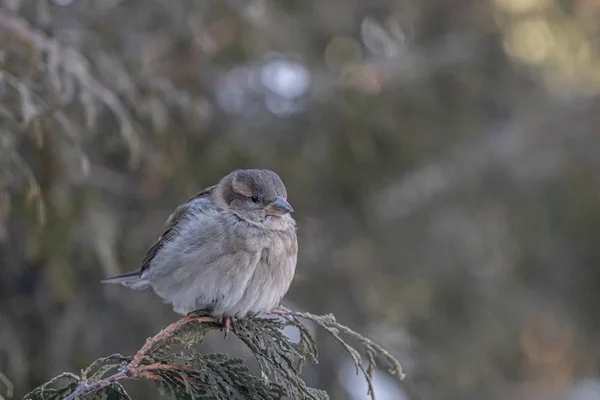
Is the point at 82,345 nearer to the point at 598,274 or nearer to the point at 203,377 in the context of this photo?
the point at 203,377

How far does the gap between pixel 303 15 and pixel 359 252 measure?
6.69ft

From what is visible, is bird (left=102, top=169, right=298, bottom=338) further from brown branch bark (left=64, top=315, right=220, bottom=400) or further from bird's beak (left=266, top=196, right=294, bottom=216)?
brown branch bark (left=64, top=315, right=220, bottom=400)

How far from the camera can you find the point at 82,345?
4648mm

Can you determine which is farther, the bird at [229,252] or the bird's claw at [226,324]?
the bird at [229,252]

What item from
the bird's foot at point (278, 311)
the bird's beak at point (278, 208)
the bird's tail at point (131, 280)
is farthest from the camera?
the bird's tail at point (131, 280)

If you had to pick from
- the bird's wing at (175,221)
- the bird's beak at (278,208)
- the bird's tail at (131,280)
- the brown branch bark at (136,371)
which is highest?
the bird's beak at (278,208)

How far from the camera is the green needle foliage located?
7.91ft

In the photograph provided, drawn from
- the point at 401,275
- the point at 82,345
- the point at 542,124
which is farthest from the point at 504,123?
the point at 82,345

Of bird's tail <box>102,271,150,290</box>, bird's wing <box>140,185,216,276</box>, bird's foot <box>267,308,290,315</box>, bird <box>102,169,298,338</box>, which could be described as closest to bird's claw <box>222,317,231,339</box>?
bird <box>102,169,298,338</box>

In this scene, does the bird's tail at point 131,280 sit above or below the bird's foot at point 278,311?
above

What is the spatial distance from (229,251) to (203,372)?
1.02 metres

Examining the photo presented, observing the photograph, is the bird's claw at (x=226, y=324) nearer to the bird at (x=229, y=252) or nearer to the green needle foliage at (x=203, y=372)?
the bird at (x=229, y=252)

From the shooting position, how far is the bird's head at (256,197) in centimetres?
378

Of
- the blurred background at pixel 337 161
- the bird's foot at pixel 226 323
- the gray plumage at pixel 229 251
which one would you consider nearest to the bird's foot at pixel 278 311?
the gray plumage at pixel 229 251
